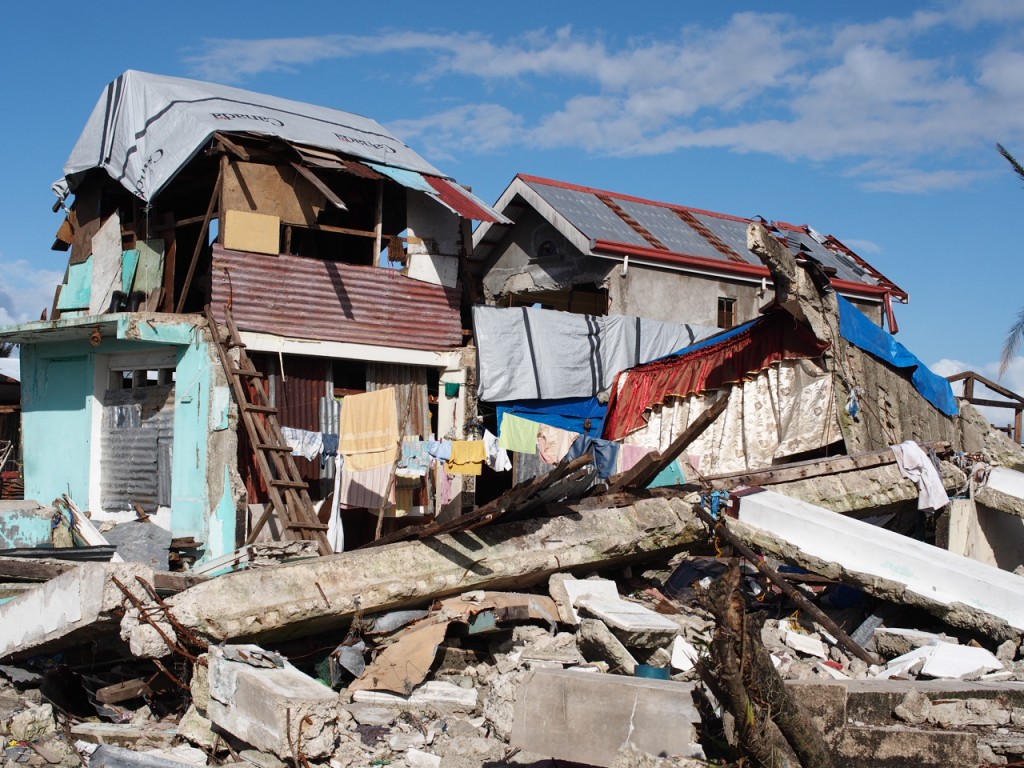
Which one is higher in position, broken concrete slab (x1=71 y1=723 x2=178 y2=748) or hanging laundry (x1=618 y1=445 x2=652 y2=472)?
hanging laundry (x1=618 y1=445 x2=652 y2=472)

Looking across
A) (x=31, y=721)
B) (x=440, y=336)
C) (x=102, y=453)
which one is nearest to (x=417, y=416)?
(x=440, y=336)

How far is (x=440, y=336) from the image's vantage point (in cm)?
1494

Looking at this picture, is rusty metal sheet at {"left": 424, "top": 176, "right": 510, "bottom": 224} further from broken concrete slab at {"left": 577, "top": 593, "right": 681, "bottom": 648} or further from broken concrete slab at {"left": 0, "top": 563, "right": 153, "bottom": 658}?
broken concrete slab at {"left": 0, "top": 563, "right": 153, "bottom": 658}

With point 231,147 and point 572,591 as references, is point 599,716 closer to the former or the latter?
point 572,591

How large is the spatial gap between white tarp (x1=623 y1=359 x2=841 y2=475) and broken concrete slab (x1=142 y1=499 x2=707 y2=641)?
4101mm

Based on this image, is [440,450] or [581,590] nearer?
[581,590]

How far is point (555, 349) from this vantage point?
51.1ft

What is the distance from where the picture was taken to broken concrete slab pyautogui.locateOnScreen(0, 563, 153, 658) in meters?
8.09

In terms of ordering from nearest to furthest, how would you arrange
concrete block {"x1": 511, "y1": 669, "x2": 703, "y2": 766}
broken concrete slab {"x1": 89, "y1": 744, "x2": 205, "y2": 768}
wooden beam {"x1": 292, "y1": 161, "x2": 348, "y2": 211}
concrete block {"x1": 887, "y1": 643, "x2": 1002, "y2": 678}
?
concrete block {"x1": 511, "y1": 669, "x2": 703, "y2": 766}
broken concrete slab {"x1": 89, "y1": 744, "x2": 205, "y2": 768}
concrete block {"x1": 887, "y1": 643, "x2": 1002, "y2": 678}
wooden beam {"x1": 292, "y1": 161, "x2": 348, "y2": 211}

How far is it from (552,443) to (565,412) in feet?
4.86

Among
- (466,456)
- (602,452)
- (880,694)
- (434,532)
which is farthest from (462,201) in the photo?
(880,694)

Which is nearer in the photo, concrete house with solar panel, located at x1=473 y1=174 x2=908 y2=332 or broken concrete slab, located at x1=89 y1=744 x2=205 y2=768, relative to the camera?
broken concrete slab, located at x1=89 y1=744 x2=205 y2=768

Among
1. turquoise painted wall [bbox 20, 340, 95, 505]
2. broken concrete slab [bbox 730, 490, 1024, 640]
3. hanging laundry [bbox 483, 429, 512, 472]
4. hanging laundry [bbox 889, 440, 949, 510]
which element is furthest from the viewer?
turquoise painted wall [bbox 20, 340, 95, 505]

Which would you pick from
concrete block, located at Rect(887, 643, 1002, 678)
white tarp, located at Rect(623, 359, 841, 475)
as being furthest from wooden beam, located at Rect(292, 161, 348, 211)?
concrete block, located at Rect(887, 643, 1002, 678)
